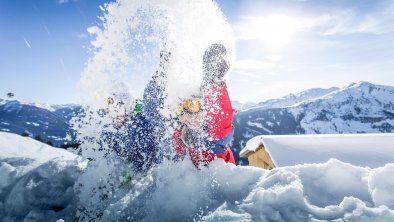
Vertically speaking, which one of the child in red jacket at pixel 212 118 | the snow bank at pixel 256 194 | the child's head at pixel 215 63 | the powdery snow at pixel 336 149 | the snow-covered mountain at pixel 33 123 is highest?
the child's head at pixel 215 63

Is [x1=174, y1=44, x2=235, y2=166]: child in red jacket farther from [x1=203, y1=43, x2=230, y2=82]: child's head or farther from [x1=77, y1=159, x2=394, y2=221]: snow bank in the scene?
[x1=77, y1=159, x2=394, y2=221]: snow bank

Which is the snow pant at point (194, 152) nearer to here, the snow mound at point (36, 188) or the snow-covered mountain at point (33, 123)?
the snow mound at point (36, 188)

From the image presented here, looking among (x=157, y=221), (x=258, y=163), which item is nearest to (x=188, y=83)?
(x=157, y=221)

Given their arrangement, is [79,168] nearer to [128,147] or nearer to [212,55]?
[128,147]

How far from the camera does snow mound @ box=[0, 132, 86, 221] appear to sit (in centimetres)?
312

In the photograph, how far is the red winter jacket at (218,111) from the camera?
3986 millimetres

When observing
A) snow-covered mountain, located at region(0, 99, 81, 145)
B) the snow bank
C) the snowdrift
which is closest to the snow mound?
the snowdrift

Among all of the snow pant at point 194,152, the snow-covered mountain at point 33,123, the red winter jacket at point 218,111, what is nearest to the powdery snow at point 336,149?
the red winter jacket at point 218,111

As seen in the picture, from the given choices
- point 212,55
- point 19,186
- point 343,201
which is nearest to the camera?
point 343,201

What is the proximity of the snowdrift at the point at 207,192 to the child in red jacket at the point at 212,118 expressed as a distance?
65cm

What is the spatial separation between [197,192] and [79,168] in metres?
1.43

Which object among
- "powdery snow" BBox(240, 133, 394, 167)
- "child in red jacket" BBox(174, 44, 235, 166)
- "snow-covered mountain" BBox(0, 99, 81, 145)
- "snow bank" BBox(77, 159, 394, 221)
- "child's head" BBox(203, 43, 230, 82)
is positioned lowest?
"snow-covered mountain" BBox(0, 99, 81, 145)

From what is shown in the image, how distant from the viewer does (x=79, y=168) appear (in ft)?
11.5

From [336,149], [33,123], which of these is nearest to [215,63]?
[336,149]
